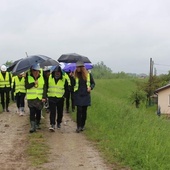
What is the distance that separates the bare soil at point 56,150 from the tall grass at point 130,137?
329 mm

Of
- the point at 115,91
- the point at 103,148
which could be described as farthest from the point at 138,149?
the point at 115,91

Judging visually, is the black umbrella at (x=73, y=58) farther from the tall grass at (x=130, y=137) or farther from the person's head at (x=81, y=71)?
the person's head at (x=81, y=71)

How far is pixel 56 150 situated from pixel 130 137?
156 cm

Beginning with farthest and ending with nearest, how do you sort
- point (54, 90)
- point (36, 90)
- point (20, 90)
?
point (20, 90)
point (54, 90)
point (36, 90)

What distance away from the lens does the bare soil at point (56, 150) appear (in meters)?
7.00

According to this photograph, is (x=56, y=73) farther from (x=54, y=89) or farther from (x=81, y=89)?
(x=81, y=89)

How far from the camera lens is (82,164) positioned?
712cm

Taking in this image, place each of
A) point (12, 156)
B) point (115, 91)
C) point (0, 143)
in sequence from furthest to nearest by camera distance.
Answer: point (115, 91), point (0, 143), point (12, 156)

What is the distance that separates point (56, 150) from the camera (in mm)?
8219

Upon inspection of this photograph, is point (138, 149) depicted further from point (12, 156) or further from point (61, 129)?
point (61, 129)

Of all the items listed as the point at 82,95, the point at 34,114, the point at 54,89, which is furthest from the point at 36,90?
the point at 82,95

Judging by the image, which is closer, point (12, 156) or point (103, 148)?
point (12, 156)

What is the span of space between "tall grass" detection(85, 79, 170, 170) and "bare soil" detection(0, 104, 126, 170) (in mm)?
329

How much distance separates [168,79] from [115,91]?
1056 cm
